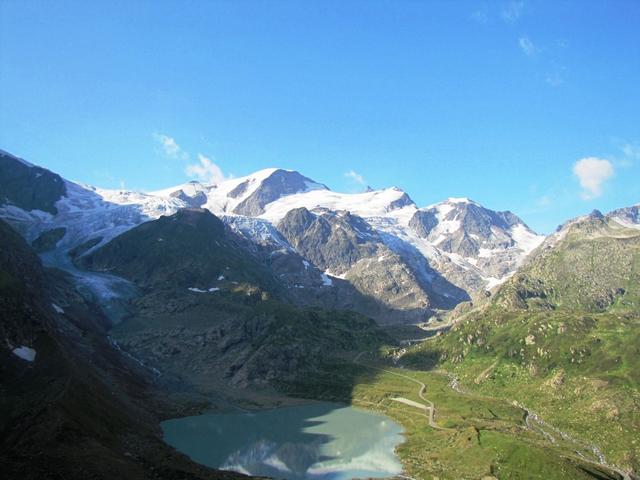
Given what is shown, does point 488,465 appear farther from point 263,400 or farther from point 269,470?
point 263,400

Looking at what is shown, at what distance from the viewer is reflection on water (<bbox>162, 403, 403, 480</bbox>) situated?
4589 inches

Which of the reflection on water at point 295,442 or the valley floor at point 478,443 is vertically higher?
the valley floor at point 478,443

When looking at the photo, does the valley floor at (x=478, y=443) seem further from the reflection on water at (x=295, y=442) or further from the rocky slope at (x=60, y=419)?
the rocky slope at (x=60, y=419)

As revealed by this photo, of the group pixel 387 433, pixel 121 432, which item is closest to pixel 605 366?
pixel 387 433

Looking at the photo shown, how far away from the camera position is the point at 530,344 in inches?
7800

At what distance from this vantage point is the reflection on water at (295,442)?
116562 millimetres

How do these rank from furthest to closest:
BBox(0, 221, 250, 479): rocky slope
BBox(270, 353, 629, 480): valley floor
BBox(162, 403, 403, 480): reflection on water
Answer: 1. BBox(162, 403, 403, 480): reflection on water
2. BBox(270, 353, 629, 480): valley floor
3. BBox(0, 221, 250, 479): rocky slope

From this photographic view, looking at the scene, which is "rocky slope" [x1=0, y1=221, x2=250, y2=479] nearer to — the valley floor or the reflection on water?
the reflection on water

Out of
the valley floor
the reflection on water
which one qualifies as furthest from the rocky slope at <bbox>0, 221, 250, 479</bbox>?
the valley floor

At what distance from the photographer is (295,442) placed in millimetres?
141000

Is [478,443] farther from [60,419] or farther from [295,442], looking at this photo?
[60,419]

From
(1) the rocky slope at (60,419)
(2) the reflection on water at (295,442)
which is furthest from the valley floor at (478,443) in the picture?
(1) the rocky slope at (60,419)

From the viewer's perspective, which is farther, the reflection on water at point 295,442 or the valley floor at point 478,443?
the reflection on water at point 295,442

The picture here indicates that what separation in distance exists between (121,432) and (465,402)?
104 m
